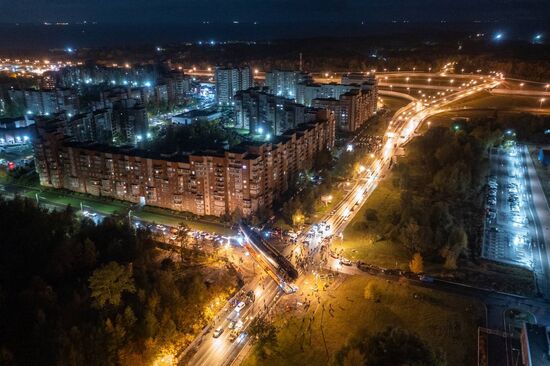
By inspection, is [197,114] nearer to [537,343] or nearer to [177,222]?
[177,222]

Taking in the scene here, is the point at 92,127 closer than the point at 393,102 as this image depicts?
Yes

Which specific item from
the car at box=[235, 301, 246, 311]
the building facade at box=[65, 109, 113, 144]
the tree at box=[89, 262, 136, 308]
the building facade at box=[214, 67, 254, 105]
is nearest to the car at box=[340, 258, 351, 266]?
the car at box=[235, 301, 246, 311]

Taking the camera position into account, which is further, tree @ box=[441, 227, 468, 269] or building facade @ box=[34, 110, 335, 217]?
building facade @ box=[34, 110, 335, 217]

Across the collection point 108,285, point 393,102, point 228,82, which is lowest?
point 108,285

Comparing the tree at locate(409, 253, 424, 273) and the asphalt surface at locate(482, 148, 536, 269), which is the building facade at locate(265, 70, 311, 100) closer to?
the asphalt surface at locate(482, 148, 536, 269)

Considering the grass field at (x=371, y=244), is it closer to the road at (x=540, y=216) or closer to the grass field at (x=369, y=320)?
the grass field at (x=369, y=320)

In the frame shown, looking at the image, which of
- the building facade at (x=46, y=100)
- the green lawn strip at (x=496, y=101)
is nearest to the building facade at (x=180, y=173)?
the building facade at (x=46, y=100)

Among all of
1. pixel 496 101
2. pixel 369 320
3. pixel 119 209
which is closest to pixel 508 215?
pixel 369 320
